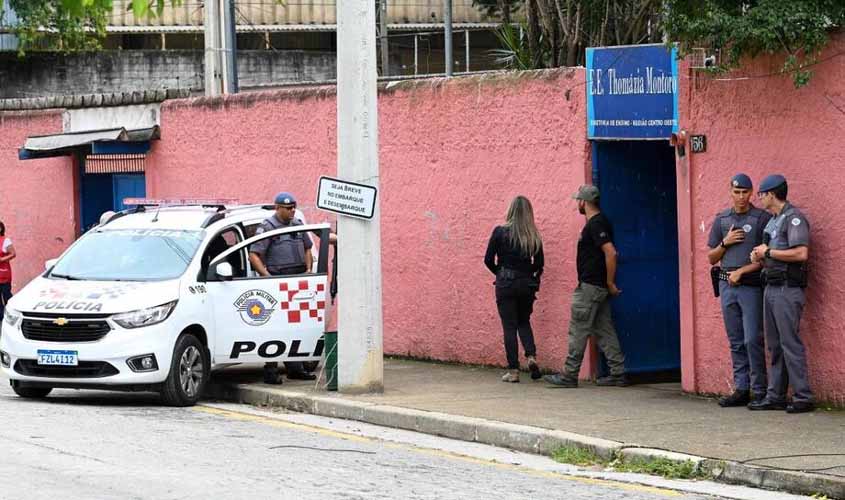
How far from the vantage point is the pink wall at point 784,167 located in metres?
12.0

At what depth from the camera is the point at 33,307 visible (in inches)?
539

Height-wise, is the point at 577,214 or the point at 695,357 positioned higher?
the point at 577,214

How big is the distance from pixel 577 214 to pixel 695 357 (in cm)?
204

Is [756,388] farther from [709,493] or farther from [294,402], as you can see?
[294,402]

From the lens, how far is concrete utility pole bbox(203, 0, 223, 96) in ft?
76.6

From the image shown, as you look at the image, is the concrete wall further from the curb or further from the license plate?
the license plate

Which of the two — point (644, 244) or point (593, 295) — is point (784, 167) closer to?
point (593, 295)

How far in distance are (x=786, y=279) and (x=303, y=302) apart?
15.8 feet

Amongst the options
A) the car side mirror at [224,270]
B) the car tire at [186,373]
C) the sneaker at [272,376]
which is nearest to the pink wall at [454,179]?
the sneaker at [272,376]

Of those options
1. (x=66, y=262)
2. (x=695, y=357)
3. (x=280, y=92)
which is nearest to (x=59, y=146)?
(x=280, y=92)

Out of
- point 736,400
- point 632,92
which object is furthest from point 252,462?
point 632,92

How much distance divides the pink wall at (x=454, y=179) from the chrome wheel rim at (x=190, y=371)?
3.34 metres

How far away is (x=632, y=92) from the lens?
13906 mm

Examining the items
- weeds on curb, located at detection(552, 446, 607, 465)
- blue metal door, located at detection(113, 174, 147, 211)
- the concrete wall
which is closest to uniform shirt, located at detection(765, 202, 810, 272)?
weeds on curb, located at detection(552, 446, 607, 465)
